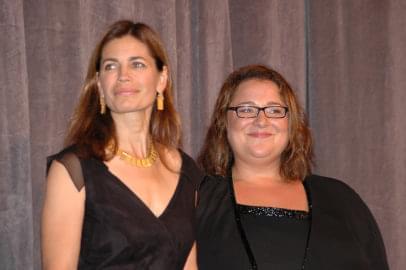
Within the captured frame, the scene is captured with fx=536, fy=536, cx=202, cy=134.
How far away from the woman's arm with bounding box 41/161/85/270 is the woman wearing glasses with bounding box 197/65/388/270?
583mm

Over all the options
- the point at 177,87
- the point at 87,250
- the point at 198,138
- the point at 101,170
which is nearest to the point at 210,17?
the point at 177,87

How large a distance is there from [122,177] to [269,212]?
613 millimetres

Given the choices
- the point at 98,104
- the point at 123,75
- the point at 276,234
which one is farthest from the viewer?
the point at 276,234

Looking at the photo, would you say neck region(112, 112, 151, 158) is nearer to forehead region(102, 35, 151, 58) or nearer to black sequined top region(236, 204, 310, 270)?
forehead region(102, 35, 151, 58)

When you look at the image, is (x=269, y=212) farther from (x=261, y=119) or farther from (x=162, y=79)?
(x=162, y=79)

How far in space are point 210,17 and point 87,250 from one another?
122 cm

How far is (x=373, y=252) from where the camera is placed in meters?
2.00

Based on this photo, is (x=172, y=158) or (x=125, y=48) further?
(x=172, y=158)

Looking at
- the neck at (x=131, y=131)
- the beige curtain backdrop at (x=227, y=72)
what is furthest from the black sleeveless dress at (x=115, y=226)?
the beige curtain backdrop at (x=227, y=72)

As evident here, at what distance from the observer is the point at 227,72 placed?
2.35 m

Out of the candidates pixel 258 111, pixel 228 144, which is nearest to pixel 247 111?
pixel 258 111

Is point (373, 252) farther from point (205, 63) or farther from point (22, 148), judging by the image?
point (22, 148)

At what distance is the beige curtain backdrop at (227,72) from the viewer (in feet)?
6.12

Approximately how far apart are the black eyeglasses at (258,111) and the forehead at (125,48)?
544 mm
